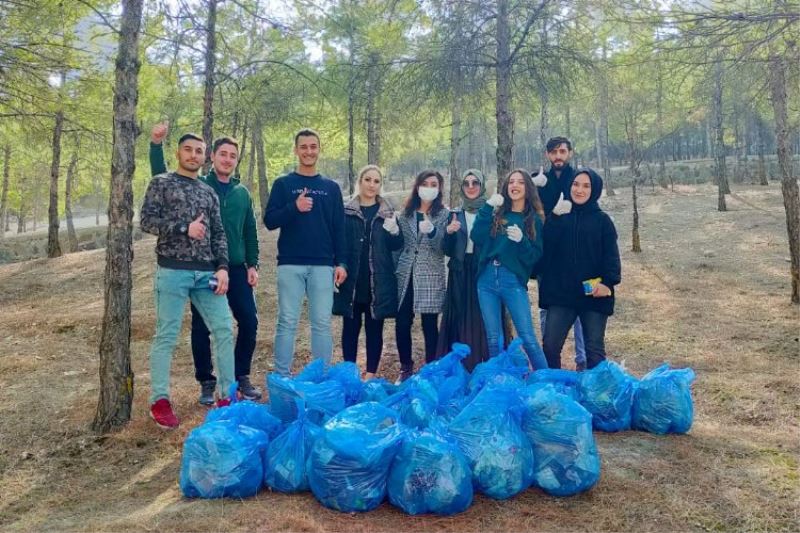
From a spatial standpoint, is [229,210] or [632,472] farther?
[229,210]

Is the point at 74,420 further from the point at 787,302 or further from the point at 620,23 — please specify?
the point at 787,302

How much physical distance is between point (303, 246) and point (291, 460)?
1.90 meters

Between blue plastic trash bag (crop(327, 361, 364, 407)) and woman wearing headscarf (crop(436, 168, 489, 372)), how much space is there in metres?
1.54

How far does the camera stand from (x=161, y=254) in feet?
12.9

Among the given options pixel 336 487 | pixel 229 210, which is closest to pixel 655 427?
pixel 336 487

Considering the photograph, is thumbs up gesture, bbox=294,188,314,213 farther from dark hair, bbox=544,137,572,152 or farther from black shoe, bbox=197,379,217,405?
dark hair, bbox=544,137,572,152

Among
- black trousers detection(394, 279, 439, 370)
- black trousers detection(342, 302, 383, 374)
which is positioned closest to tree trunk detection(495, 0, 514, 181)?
black trousers detection(394, 279, 439, 370)

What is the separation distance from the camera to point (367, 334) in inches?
200

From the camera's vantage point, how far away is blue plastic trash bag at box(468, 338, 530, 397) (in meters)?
3.88

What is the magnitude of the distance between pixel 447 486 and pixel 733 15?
507 cm

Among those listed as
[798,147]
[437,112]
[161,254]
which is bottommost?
[161,254]

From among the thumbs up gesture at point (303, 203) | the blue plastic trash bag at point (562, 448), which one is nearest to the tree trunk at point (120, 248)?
the thumbs up gesture at point (303, 203)

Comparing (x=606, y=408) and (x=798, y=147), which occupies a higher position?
(x=798, y=147)

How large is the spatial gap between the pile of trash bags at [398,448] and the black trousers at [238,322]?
125 cm
